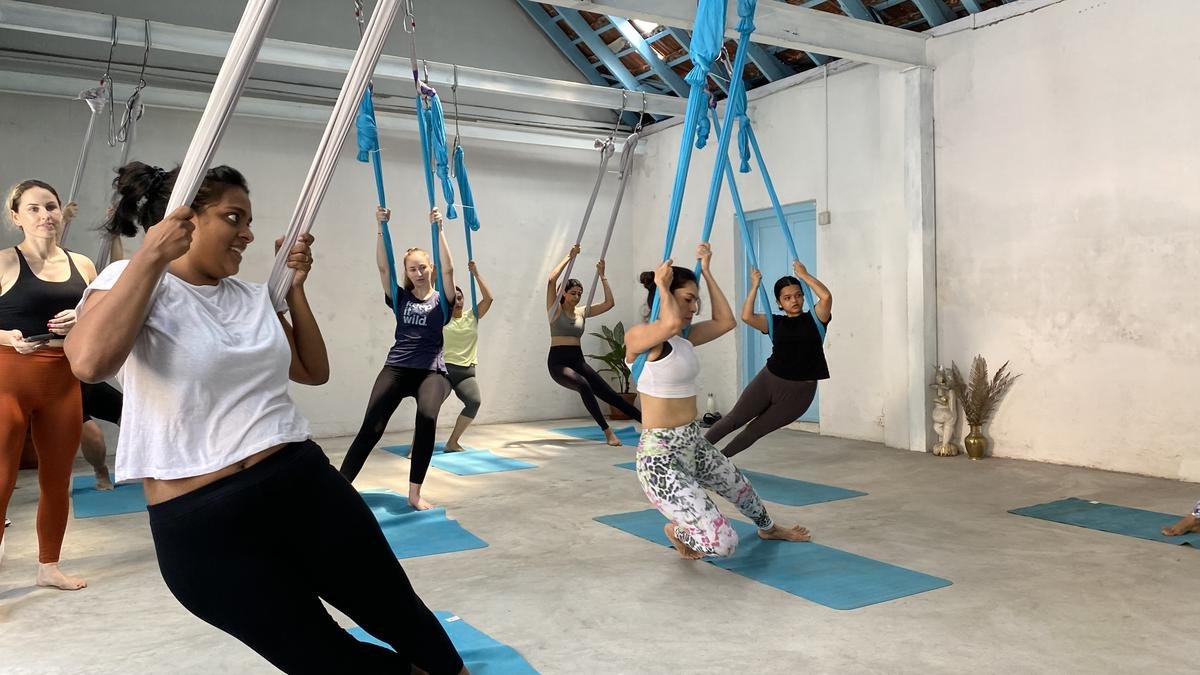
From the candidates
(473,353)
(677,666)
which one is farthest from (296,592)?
(473,353)

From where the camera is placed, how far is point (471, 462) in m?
6.70

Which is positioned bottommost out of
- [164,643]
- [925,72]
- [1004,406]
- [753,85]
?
[164,643]

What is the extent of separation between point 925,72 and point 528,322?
4762 mm

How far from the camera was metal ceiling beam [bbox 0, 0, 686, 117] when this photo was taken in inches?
232

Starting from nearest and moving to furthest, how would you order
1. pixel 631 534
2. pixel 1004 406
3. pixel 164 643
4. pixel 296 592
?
1. pixel 296 592
2. pixel 164 643
3. pixel 631 534
4. pixel 1004 406

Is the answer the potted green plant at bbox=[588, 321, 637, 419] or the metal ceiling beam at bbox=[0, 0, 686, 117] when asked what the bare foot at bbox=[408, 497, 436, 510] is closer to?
the metal ceiling beam at bbox=[0, 0, 686, 117]

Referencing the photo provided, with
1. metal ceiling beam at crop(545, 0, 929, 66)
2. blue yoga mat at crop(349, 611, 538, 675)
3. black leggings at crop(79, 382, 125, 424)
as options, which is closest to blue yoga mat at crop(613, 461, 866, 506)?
blue yoga mat at crop(349, 611, 538, 675)

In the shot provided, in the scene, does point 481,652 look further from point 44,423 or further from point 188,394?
point 44,423

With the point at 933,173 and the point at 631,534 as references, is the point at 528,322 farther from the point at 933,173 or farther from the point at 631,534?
the point at 631,534

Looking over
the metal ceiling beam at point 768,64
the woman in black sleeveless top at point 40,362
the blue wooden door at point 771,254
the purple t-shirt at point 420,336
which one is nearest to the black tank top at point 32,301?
the woman in black sleeveless top at point 40,362

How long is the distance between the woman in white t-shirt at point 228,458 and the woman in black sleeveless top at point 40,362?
1.93 meters

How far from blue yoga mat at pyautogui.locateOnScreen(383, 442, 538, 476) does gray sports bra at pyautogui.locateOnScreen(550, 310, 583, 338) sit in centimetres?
114

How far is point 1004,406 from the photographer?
634cm

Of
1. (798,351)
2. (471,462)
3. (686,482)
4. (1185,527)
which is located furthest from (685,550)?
(471,462)
